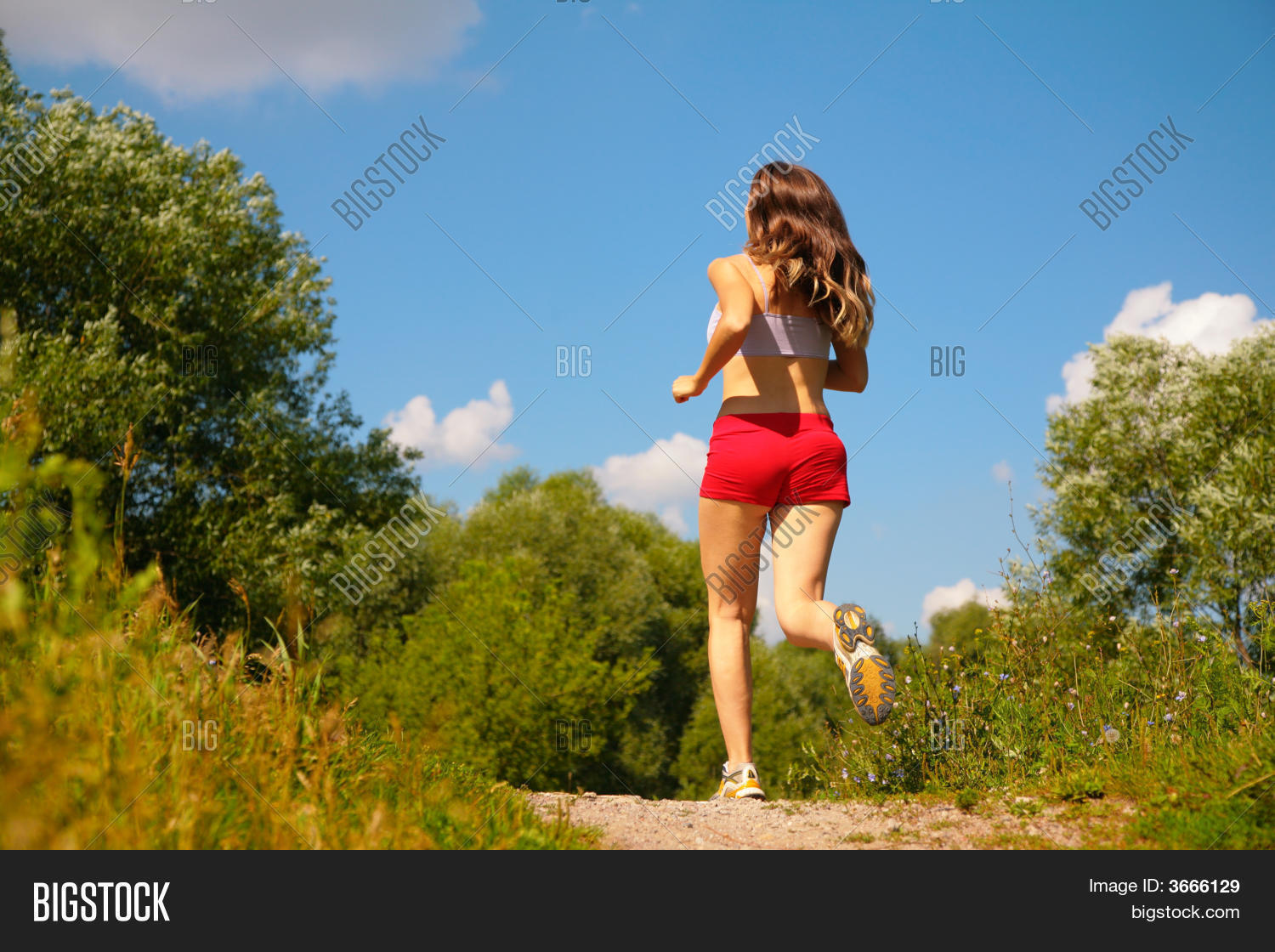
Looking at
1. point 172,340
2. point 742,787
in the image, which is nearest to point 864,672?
point 742,787

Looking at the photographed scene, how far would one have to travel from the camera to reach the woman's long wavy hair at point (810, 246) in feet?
12.6

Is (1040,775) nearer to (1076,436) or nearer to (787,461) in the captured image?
(787,461)

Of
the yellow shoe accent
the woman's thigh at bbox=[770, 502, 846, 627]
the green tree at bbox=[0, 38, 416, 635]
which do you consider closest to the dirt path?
the yellow shoe accent

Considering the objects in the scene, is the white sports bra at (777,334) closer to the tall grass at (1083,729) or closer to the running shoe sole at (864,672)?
the running shoe sole at (864,672)

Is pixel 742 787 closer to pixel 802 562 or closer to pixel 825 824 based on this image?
pixel 825 824

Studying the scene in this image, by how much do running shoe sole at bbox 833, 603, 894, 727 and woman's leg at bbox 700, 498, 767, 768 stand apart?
574 mm

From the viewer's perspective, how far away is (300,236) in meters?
19.2

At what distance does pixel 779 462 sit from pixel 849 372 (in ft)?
2.18

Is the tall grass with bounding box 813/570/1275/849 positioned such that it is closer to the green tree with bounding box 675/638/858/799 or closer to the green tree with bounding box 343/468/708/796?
the green tree with bounding box 343/468/708/796

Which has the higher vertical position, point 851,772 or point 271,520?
point 271,520

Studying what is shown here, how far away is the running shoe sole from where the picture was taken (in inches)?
128

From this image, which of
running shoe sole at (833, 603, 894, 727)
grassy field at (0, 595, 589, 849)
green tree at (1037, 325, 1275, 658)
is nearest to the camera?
grassy field at (0, 595, 589, 849)
